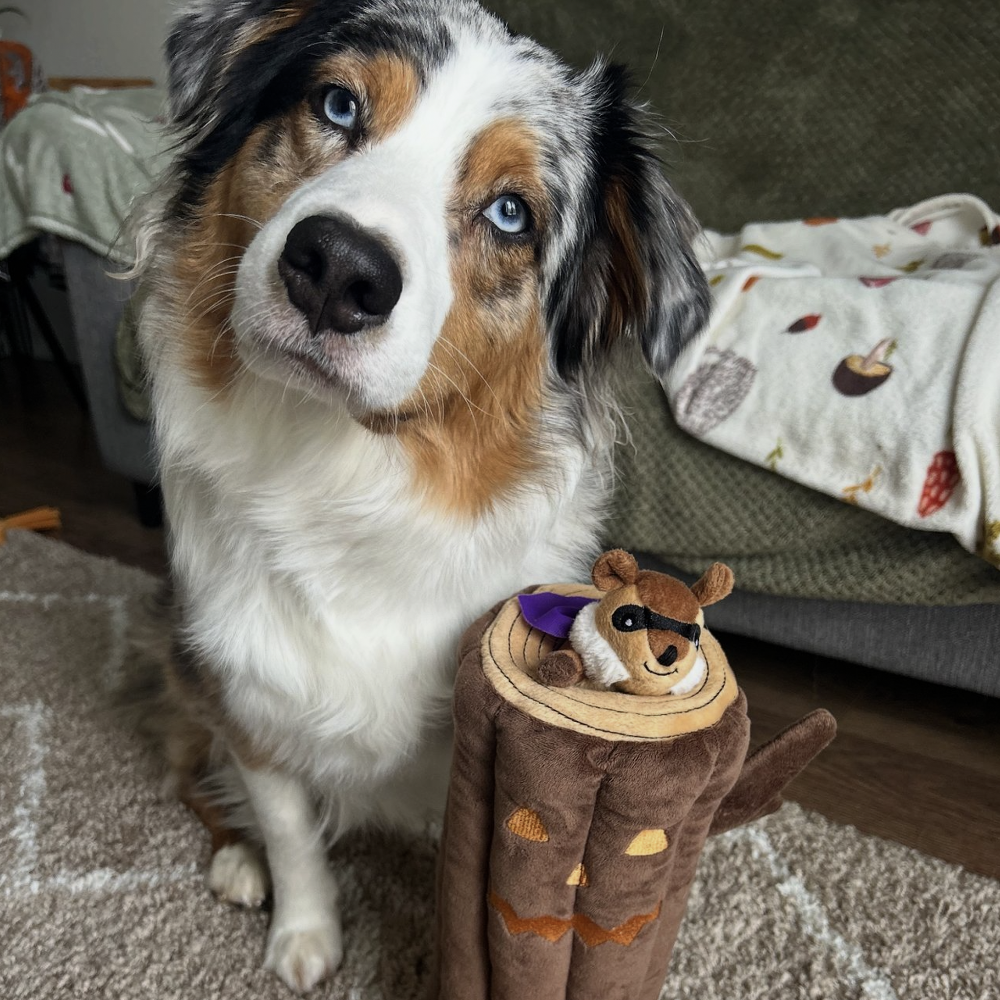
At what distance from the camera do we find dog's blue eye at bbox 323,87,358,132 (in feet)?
3.31

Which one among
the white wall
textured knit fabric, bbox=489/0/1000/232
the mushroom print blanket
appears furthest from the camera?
the white wall

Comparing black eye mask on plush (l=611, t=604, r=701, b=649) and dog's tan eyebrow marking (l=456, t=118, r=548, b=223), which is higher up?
dog's tan eyebrow marking (l=456, t=118, r=548, b=223)

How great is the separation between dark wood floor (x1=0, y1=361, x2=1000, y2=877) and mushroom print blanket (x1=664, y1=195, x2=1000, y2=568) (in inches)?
21.3

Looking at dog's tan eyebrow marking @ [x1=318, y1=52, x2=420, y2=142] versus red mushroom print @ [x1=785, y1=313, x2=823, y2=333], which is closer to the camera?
dog's tan eyebrow marking @ [x1=318, y1=52, x2=420, y2=142]

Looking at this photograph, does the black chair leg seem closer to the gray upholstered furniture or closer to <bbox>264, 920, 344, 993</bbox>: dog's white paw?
the gray upholstered furniture

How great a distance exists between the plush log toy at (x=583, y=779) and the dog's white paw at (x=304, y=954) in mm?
285

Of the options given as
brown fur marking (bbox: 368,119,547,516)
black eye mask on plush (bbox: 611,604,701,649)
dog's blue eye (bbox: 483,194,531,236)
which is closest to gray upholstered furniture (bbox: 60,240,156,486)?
brown fur marking (bbox: 368,119,547,516)

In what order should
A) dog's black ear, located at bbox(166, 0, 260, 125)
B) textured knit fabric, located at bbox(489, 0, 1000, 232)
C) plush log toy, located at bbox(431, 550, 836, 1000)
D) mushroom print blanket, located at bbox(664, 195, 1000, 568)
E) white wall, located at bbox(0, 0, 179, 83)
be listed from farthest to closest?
1. white wall, located at bbox(0, 0, 179, 83)
2. textured knit fabric, located at bbox(489, 0, 1000, 232)
3. mushroom print blanket, located at bbox(664, 195, 1000, 568)
4. dog's black ear, located at bbox(166, 0, 260, 125)
5. plush log toy, located at bbox(431, 550, 836, 1000)

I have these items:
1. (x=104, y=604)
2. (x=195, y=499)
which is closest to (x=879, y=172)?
(x=195, y=499)

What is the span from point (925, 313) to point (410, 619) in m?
0.96

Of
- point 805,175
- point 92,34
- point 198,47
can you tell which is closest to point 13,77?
point 92,34

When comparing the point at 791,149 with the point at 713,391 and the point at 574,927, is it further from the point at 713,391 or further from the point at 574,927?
the point at 574,927

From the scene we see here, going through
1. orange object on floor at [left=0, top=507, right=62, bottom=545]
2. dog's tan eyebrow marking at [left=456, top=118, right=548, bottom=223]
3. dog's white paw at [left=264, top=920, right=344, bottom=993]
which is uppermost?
dog's tan eyebrow marking at [left=456, top=118, right=548, bottom=223]

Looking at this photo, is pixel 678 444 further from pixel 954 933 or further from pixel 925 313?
pixel 954 933
